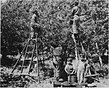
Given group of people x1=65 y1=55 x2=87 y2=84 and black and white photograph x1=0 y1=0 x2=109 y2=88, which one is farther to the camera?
black and white photograph x1=0 y1=0 x2=109 y2=88

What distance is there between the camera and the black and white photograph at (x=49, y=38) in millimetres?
11391

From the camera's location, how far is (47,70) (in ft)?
43.5

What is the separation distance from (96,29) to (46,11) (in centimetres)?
418

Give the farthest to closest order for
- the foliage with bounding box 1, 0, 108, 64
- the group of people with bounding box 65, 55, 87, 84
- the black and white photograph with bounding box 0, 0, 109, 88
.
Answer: the foliage with bounding box 1, 0, 108, 64 → the black and white photograph with bounding box 0, 0, 109, 88 → the group of people with bounding box 65, 55, 87, 84

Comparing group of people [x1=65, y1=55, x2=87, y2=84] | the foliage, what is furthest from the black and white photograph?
group of people [x1=65, y1=55, x2=87, y2=84]

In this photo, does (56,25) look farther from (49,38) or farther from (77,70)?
(77,70)

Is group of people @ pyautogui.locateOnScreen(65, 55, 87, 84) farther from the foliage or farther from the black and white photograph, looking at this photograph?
the foliage

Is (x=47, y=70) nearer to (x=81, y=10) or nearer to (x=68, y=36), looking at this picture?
(x=68, y=36)

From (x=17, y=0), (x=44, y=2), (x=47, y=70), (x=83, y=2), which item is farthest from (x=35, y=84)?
(x=17, y=0)

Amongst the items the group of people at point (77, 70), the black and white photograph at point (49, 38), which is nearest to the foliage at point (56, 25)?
the black and white photograph at point (49, 38)

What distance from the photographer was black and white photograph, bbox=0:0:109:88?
37.4 ft

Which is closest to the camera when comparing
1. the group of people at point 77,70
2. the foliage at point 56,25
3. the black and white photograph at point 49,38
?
the group of people at point 77,70

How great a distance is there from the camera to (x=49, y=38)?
1487 centimetres

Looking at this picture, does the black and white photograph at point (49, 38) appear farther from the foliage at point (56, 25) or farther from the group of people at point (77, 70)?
the group of people at point (77, 70)
